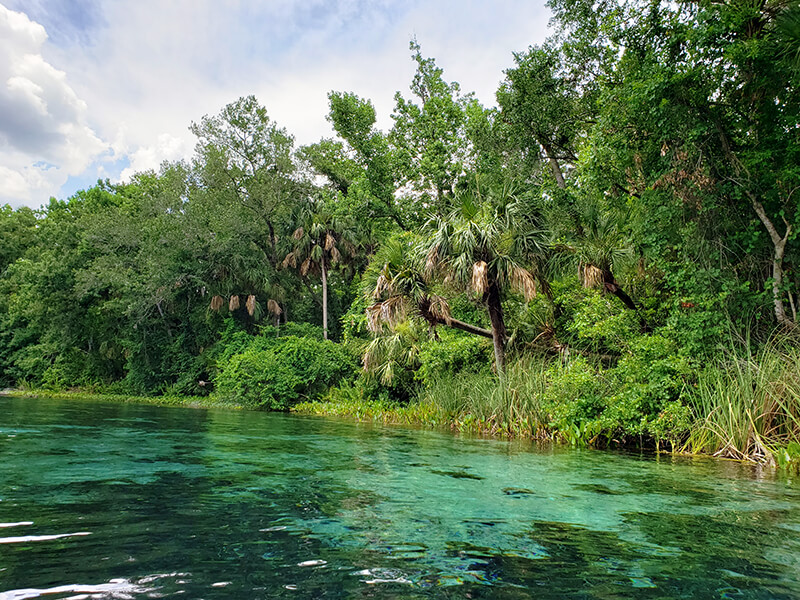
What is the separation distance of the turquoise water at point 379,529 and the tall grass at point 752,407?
1.39m

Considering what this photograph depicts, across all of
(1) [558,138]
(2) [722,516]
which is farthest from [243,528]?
(1) [558,138]

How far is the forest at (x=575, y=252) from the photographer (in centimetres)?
920

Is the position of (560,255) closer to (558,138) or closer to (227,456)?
(558,138)

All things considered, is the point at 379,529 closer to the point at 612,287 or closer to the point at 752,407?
the point at 752,407

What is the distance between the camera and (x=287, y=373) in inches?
904

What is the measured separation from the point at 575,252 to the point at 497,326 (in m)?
2.77

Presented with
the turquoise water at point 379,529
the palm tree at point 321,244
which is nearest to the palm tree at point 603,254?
the turquoise water at point 379,529

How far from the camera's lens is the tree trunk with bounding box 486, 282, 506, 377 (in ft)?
44.7

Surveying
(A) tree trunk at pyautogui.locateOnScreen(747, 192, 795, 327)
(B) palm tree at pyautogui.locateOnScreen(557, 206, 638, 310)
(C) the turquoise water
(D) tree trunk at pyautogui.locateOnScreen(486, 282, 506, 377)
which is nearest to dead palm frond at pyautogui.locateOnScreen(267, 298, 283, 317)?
(D) tree trunk at pyautogui.locateOnScreen(486, 282, 506, 377)

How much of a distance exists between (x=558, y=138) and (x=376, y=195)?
9.27m

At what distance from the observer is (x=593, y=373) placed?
1085cm

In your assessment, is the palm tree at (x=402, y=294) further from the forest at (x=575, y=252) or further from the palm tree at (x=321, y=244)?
the palm tree at (x=321, y=244)

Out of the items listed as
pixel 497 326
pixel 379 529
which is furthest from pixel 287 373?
pixel 379 529

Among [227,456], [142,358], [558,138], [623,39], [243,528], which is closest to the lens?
[243,528]
